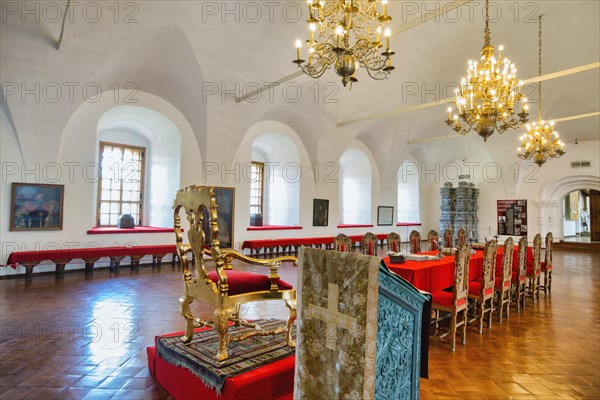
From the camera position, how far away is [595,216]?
678 inches

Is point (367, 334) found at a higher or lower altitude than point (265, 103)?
lower

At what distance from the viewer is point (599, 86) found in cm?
1118

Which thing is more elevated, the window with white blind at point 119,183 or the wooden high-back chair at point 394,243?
the window with white blind at point 119,183

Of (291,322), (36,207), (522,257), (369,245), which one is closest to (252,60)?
(369,245)

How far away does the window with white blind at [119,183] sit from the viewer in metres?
9.94

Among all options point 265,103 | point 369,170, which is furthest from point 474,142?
point 265,103

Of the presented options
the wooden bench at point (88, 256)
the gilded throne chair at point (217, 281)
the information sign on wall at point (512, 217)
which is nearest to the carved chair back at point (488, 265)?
the gilded throne chair at point (217, 281)

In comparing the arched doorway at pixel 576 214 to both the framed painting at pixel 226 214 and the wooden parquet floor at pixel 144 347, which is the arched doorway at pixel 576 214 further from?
the framed painting at pixel 226 214

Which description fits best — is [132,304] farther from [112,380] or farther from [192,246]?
[192,246]

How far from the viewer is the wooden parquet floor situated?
9.15ft

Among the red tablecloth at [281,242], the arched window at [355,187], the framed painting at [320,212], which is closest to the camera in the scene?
the red tablecloth at [281,242]

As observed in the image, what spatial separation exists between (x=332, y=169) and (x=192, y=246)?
10.3 meters

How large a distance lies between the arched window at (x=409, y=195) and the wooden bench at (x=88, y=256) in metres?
12.7

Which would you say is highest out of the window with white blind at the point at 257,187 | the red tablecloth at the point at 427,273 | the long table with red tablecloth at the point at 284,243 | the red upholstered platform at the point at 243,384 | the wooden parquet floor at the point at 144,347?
the window with white blind at the point at 257,187
